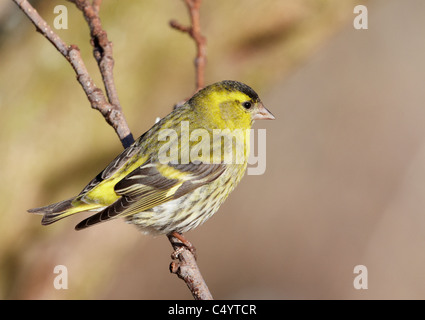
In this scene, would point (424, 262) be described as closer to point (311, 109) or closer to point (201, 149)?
point (311, 109)

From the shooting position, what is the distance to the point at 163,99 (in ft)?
16.8

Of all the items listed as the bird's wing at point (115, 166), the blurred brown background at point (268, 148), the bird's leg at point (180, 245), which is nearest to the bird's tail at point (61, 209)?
the bird's wing at point (115, 166)

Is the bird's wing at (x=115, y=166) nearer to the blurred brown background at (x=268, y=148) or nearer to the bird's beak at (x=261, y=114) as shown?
the bird's beak at (x=261, y=114)

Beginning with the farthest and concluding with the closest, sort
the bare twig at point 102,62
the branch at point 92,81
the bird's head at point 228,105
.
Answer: the bird's head at point 228,105
the branch at point 92,81
the bare twig at point 102,62

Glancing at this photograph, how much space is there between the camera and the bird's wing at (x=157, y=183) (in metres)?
3.50

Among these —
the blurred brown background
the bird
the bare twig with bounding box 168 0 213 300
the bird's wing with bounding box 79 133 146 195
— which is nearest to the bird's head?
the bird

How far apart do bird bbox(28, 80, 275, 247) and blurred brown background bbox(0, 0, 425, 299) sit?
1.19 m

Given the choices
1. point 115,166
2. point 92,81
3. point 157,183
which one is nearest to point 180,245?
point 157,183

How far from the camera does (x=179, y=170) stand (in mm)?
3691

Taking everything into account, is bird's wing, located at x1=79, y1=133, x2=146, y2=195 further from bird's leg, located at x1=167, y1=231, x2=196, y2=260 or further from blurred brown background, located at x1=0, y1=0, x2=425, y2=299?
blurred brown background, located at x1=0, y1=0, x2=425, y2=299

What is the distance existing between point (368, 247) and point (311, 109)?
1.84 metres

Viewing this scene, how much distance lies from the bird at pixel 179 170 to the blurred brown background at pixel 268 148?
119 cm

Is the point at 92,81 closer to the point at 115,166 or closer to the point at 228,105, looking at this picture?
the point at 115,166

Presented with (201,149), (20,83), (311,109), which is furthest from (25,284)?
(311,109)
